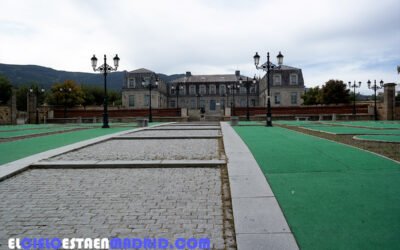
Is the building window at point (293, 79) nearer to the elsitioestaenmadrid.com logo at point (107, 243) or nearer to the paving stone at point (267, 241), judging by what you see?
the paving stone at point (267, 241)

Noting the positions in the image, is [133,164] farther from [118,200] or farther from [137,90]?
[137,90]

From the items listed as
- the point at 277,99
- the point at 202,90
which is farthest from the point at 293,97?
the point at 202,90

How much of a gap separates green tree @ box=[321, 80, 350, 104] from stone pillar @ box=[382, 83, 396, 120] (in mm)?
34680

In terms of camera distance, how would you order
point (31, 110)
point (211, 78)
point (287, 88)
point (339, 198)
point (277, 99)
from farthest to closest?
point (211, 78), point (277, 99), point (287, 88), point (31, 110), point (339, 198)

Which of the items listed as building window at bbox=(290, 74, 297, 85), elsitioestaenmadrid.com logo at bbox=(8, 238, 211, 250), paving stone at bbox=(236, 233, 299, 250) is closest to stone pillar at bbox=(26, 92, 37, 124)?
elsitioestaenmadrid.com logo at bbox=(8, 238, 211, 250)

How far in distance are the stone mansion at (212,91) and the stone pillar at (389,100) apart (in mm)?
25512

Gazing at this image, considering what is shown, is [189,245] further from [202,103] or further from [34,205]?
[202,103]

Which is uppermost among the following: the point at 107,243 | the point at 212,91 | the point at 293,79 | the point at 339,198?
the point at 293,79

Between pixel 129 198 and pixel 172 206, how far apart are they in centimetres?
79

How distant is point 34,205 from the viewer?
13.4 ft

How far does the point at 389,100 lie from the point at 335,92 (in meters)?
35.6

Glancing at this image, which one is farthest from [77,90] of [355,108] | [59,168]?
[59,168]

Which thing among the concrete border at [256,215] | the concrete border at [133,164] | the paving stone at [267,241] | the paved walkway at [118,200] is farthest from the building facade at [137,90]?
the paving stone at [267,241]

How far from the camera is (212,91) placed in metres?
73.6
